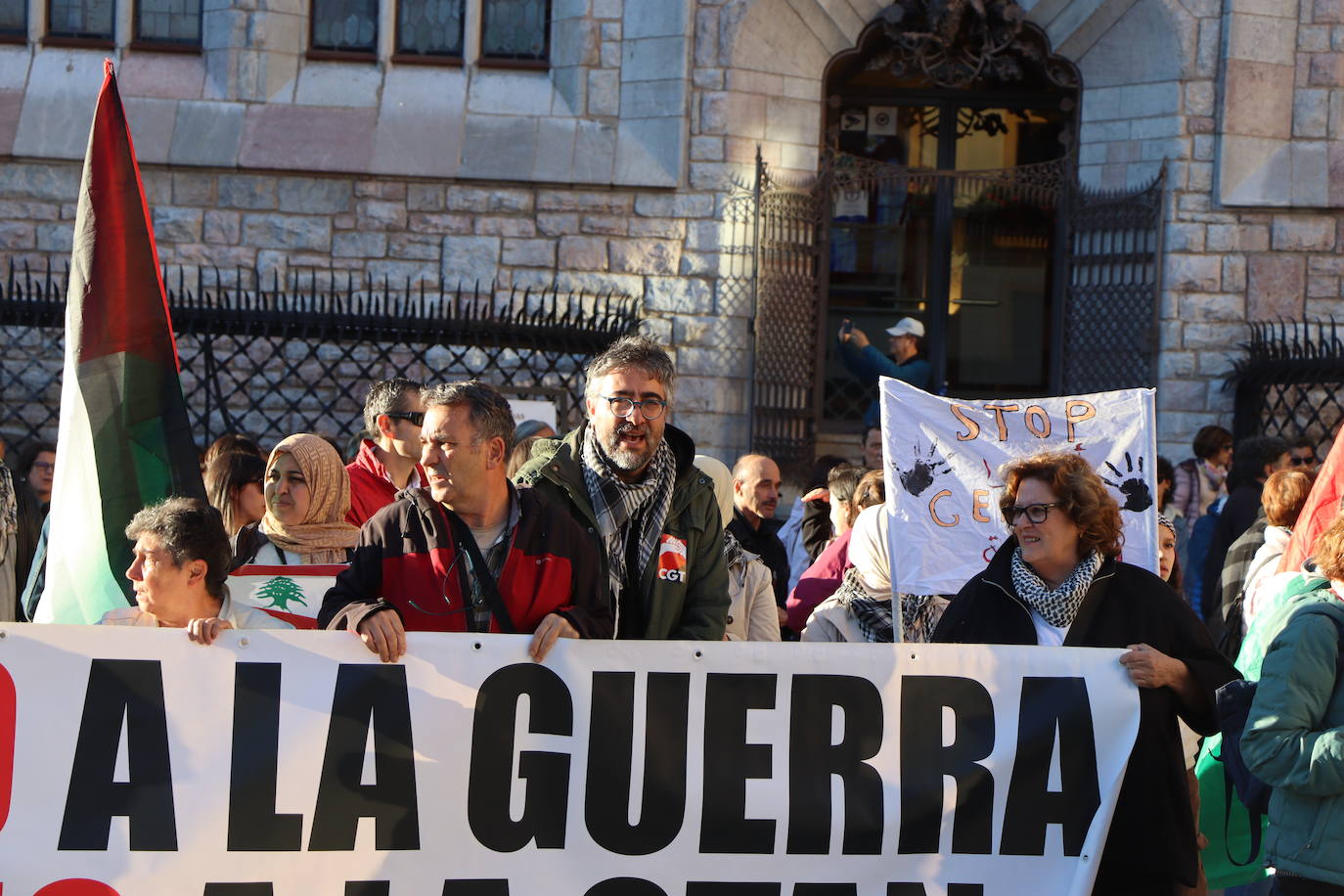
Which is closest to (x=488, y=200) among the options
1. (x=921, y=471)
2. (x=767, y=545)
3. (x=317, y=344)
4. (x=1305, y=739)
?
(x=317, y=344)

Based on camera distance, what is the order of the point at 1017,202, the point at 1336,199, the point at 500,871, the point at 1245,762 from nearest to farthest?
the point at 1245,762
the point at 500,871
the point at 1336,199
the point at 1017,202

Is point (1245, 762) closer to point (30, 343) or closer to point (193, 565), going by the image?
point (193, 565)

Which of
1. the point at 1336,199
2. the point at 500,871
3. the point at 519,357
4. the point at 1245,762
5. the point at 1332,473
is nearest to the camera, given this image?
the point at 1245,762

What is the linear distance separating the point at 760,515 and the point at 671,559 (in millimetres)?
2879

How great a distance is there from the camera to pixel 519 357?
37.2ft

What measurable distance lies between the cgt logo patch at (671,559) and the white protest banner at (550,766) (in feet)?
0.96

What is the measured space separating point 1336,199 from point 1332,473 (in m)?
7.79

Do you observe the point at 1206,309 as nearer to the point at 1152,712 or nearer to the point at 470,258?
the point at 470,258

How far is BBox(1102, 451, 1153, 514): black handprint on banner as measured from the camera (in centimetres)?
537

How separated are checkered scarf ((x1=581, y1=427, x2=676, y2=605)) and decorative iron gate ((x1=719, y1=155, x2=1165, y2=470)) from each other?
7.84m

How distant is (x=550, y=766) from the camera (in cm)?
419

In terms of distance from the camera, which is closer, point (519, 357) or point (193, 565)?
point (193, 565)

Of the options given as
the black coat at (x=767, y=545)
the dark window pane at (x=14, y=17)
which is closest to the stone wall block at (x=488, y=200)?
the dark window pane at (x=14, y=17)

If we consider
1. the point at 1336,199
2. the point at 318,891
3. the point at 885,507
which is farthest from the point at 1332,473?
the point at 1336,199
